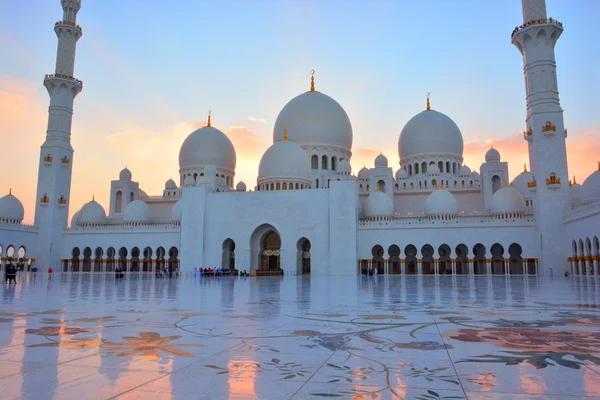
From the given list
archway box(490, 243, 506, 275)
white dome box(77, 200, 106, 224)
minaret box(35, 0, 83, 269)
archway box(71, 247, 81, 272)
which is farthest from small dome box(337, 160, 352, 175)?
archway box(71, 247, 81, 272)

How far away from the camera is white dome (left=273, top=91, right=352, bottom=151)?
3297cm

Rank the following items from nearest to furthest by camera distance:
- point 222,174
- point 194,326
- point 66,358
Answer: point 66,358
point 194,326
point 222,174

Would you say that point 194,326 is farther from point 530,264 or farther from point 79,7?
point 79,7

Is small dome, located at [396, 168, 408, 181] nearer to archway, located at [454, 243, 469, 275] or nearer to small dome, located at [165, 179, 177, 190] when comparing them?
archway, located at [454, 243, 469, 275]

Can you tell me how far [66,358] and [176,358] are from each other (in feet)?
2.02

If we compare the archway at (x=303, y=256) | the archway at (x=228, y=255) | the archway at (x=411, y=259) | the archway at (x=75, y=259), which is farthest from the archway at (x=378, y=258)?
the archway at (x=75, y=259)

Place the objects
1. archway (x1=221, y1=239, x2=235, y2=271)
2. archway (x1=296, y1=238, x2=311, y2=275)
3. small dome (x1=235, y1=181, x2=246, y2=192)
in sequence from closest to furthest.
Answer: archway (x1=296, y1=238, x2=311, y2=275) → archway (x1=221, y1=239, x2=235, y2=271) → small dome (x1=235, y1=181, x2=246, y2=192)

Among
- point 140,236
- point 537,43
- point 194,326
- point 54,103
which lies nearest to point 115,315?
point 194,326

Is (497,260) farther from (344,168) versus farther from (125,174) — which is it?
(125,174)

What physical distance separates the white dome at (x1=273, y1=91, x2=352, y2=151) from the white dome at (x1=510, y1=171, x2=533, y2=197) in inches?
444

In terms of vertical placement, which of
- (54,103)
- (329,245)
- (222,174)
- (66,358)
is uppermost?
(54,103)

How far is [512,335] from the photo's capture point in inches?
140

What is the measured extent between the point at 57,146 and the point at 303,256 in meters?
16.6

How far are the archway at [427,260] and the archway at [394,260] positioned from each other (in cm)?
139
